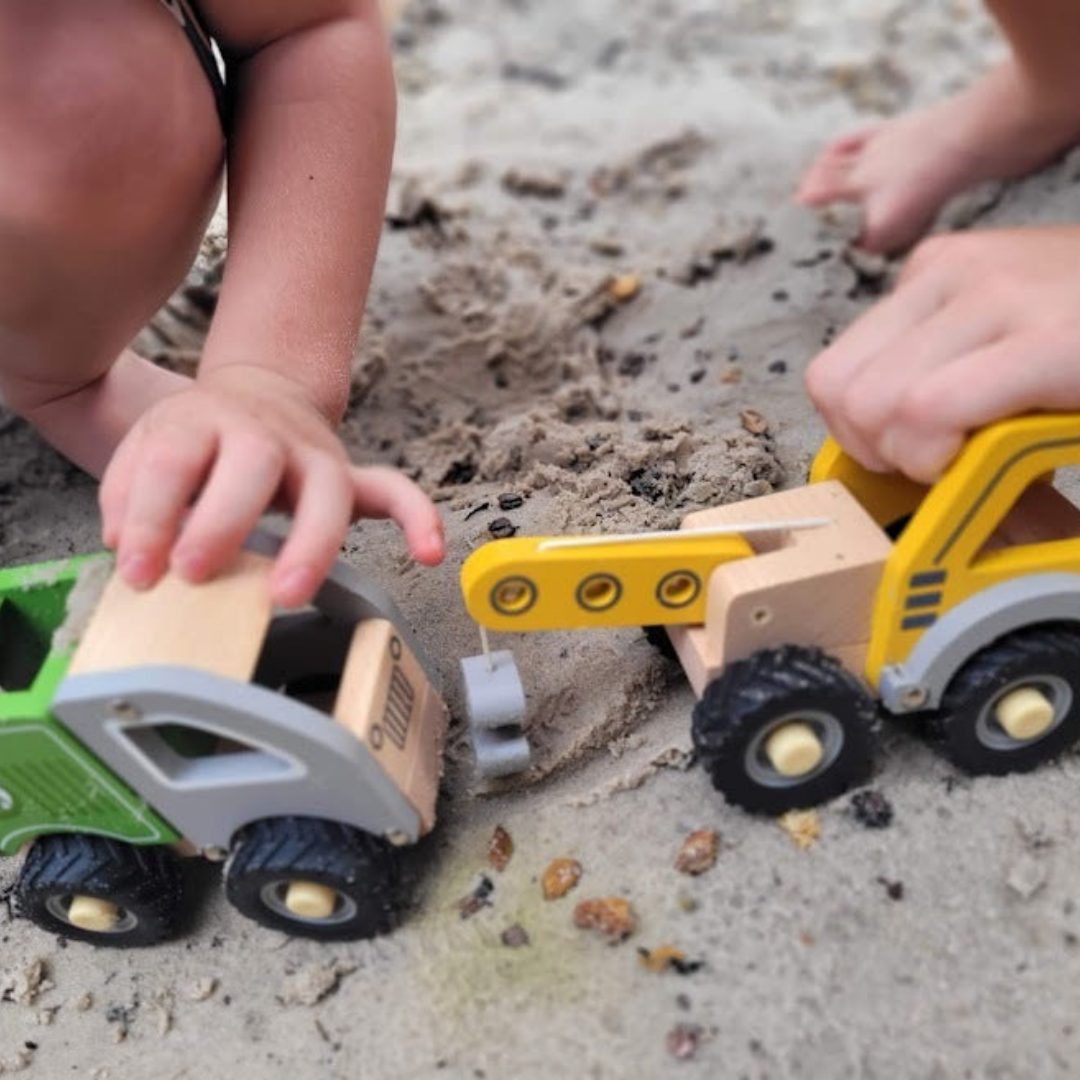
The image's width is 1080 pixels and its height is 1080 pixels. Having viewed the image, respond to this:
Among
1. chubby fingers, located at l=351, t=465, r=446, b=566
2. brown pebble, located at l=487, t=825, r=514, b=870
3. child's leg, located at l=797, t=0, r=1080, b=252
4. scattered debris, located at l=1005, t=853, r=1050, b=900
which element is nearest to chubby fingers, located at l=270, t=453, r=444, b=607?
chubby fingers, located at l=351, t=465, r=446, b=566

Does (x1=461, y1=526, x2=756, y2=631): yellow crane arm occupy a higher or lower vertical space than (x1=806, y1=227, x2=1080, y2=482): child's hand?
lower

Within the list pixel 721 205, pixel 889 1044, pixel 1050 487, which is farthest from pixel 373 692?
pixel 721 205

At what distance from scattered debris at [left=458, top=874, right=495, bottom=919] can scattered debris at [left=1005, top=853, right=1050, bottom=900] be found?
0.34m

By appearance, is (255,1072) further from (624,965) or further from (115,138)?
(115,138)

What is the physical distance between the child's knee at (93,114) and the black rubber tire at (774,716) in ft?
1.88

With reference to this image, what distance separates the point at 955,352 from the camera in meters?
0.80

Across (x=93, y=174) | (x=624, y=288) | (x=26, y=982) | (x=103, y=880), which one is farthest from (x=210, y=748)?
(x=624, y=288)

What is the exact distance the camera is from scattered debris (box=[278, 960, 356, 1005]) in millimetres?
840

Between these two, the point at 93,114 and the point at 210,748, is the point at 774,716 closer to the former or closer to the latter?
the point at 210,748

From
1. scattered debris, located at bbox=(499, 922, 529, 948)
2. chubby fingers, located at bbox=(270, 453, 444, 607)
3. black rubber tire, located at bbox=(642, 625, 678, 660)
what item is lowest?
scattered debris, located at bbox=(499, 922, 529, 948)

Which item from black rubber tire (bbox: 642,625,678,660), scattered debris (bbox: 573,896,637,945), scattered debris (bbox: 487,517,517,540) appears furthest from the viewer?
scattered debris (bbox: 487,517,517,540)

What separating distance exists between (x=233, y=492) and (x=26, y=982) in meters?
0.40

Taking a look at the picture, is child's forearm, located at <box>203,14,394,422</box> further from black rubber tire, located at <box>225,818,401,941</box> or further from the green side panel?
black rubber tire, located at <box>225,818,401,941</box>

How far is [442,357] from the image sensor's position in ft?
Result: 4.61
